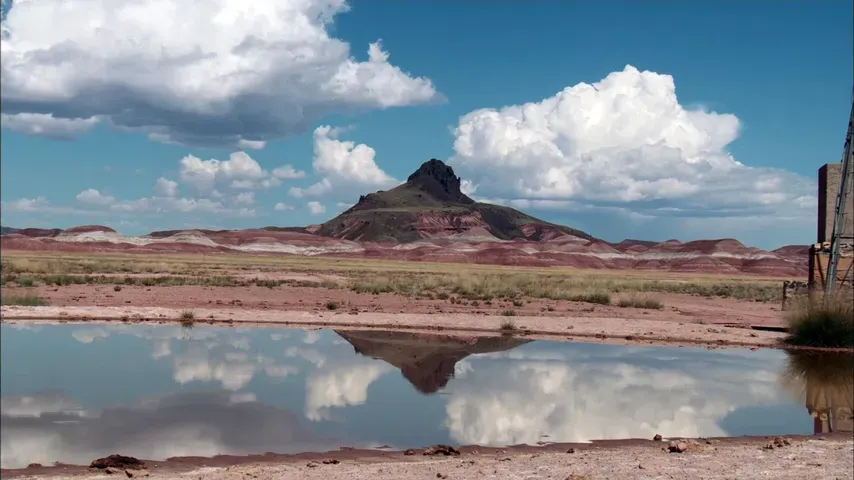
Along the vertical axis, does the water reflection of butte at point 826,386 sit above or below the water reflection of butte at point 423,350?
below

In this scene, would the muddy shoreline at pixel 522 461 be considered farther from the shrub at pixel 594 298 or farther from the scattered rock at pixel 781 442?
the shrub at pixel 594 298

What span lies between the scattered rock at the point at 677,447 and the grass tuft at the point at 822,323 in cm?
1374

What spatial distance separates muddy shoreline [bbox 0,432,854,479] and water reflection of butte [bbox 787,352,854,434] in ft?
6.56

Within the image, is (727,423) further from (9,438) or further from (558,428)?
(9,438)

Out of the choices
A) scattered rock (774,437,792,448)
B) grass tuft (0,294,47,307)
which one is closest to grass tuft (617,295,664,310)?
grass tuft (0,294,47,307)

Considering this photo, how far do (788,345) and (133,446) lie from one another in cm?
1846

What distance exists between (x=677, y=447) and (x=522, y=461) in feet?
6.60

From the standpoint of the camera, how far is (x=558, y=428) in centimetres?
1119

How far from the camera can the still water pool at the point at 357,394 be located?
1001cm

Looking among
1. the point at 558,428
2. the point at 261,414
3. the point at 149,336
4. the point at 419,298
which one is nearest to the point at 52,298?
the point at 149,336

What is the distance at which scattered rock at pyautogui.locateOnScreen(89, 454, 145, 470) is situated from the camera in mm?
8144

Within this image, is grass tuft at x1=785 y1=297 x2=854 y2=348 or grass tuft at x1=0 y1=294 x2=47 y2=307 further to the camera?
grass tuft at x1=0 y1=294 x2=47 y2=307

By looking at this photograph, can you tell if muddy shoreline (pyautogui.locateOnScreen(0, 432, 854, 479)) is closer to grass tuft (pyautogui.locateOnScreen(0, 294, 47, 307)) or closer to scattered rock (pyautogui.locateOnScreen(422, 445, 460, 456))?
scattered rock (pyautogui.locateOnScreen(422, 445, 460, 456))

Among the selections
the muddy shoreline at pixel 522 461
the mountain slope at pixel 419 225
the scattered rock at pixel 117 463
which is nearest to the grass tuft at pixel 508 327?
the muddy shoreline at pixel 522 461
